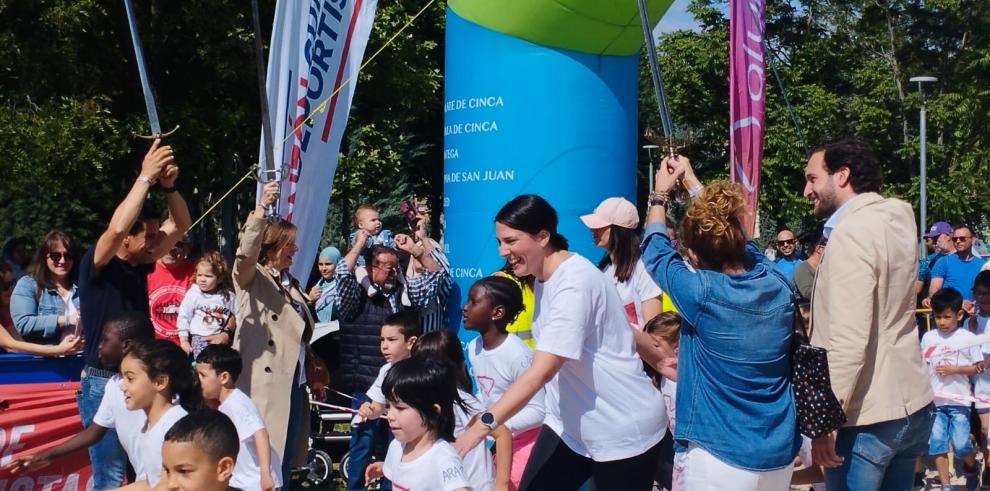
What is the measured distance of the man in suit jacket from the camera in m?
4.34

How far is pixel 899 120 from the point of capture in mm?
44125

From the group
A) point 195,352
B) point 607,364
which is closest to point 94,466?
point 195,352

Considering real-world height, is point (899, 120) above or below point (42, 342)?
above

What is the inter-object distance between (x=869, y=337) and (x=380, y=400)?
3.51 metres

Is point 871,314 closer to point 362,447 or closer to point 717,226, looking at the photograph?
point 717,226

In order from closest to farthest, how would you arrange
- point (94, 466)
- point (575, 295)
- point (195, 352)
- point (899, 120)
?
1. point (575, 295)
2. point (94, 466)
3. point (195, 352)
4. point (899, 120)

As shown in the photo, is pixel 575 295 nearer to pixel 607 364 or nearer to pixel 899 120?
pixel 607 364

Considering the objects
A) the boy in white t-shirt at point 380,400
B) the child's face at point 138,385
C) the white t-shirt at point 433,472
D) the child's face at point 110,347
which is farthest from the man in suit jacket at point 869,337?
the child's face at point 110,347

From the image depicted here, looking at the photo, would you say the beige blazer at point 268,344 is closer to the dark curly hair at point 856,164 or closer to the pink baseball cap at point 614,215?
the pink baseball cap at point 614,215

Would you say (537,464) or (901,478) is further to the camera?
(537,464)

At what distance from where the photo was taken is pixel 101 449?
6281 millimetres

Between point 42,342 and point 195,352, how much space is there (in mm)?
1067

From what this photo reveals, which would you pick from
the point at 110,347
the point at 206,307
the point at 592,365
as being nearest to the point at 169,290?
the point at 206,307

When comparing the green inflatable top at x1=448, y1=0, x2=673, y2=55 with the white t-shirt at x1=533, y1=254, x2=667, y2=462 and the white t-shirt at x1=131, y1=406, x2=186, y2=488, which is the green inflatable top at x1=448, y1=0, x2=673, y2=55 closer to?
the white t-shirt at x1=533, y1=254, x2=667, y2=462
